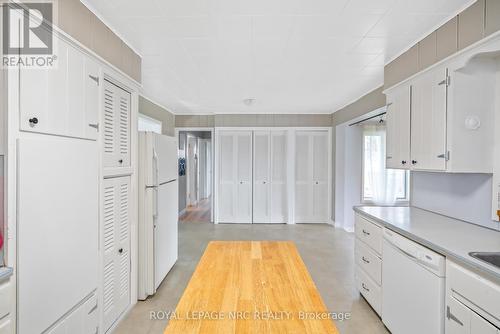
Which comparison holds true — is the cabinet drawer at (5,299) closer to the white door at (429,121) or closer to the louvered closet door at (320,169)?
the white door at (429,121)

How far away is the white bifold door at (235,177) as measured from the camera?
5.75 metres

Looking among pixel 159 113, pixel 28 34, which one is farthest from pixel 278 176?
pixel 28 34

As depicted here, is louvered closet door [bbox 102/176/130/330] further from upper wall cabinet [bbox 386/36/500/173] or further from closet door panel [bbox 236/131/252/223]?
closet door panel [bbox 236/131/252/223]

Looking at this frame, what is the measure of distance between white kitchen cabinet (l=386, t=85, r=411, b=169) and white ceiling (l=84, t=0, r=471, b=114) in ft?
1.50

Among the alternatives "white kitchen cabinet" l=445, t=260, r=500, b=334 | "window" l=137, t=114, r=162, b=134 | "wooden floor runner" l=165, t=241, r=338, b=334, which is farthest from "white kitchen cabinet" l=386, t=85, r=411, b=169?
"window" l=137, t=114, r=162, b=134

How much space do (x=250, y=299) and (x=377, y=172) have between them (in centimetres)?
535

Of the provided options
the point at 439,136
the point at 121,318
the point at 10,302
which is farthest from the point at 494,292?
the point at 121,318

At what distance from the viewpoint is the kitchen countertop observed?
4.66ft

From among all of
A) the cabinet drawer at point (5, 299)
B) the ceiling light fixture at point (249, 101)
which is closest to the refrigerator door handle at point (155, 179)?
the cabinet drawer at point (5, 299)

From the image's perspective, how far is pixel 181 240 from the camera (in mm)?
4652

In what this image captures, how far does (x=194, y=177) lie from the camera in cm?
849

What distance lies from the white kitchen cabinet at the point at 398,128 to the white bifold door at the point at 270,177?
3052 millimetres

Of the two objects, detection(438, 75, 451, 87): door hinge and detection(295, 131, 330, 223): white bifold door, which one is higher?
detection(438, 75, 451, 87): door hinge

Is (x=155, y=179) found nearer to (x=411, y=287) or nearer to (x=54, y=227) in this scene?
(x=54, y=227)
